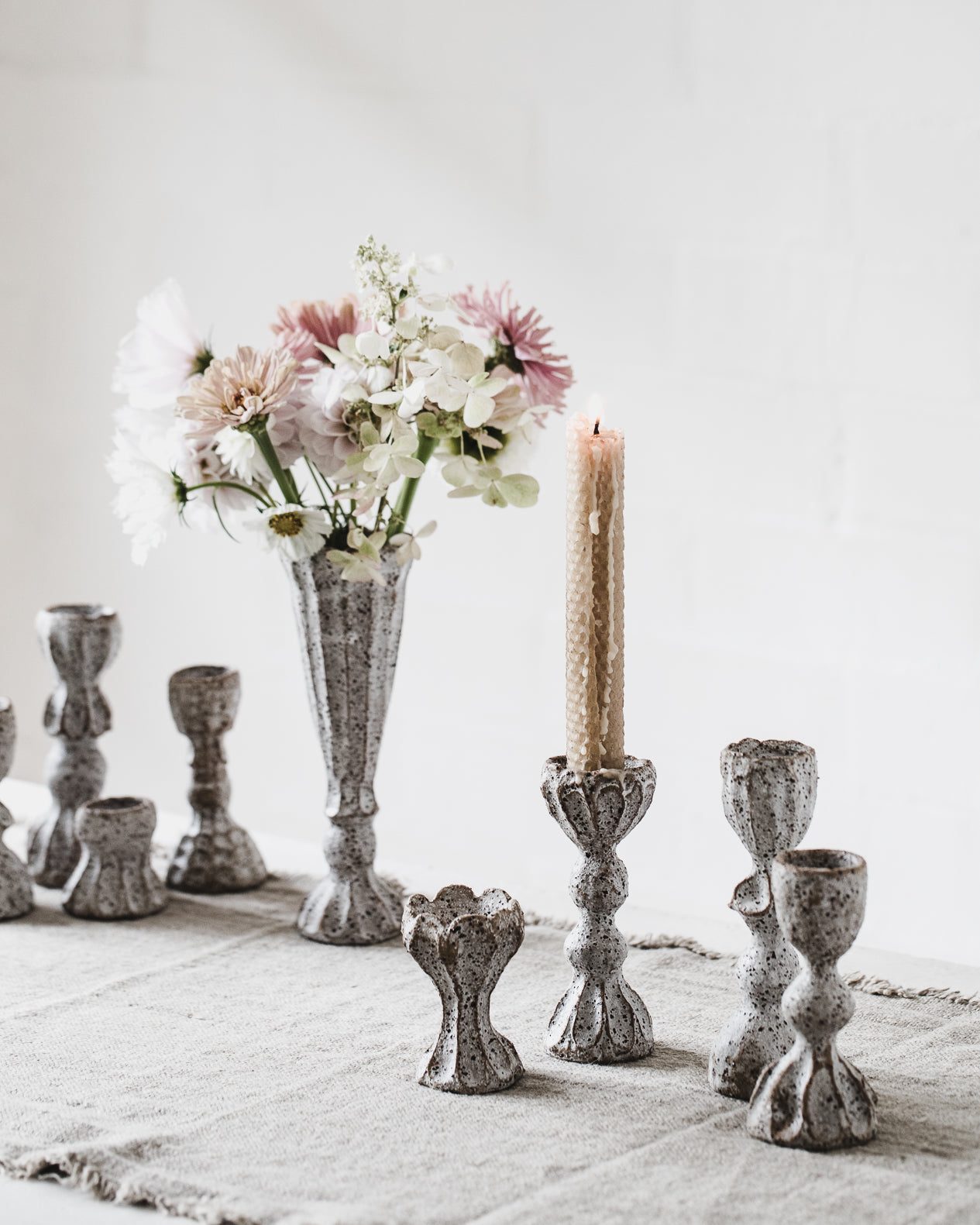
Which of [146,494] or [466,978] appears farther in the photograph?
[146,494]

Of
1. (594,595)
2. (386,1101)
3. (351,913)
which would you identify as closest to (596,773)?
(594,595)

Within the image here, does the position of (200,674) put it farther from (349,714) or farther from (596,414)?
(596,414)

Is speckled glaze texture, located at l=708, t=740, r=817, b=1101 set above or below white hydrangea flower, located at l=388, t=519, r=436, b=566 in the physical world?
below

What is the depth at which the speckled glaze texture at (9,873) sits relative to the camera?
1.22m

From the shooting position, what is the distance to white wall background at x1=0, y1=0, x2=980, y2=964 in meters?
1.51

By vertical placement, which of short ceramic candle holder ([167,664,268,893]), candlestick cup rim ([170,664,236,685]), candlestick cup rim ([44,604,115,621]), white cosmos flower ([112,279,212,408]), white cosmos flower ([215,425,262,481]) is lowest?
short ceramic candle holder ([167,664,268,893])

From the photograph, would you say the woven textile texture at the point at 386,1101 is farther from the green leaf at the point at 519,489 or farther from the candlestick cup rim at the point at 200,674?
the green leaf at the point at 519,489

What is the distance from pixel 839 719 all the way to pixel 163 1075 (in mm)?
859

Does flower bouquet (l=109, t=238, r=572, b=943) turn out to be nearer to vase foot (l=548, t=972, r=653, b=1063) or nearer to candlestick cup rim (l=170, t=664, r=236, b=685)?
candlestick cup rim (l=170, t=664, r=236, b=685)

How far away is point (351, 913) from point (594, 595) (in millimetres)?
372

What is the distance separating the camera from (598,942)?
3.18ft

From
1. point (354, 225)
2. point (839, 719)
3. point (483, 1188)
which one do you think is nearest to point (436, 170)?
point (354, 225)

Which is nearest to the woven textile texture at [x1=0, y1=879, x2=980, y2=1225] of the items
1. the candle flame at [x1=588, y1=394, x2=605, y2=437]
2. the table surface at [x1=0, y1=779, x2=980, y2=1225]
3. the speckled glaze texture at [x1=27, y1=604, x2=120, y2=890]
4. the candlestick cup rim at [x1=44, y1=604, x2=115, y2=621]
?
the table surface at [x1=0, y1=779, x2=980, y2=1225]

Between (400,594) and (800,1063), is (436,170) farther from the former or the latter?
(800,1063)
